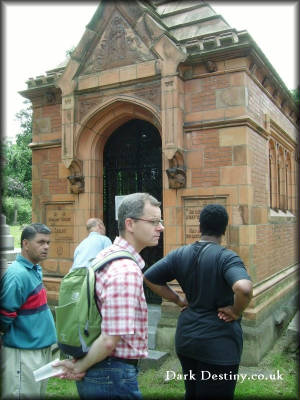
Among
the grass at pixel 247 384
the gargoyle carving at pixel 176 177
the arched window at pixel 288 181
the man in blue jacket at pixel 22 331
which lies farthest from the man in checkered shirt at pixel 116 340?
the arched window at pixel 288 181

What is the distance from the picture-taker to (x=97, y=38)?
740 cm

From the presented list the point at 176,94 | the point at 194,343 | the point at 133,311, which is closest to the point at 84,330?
the point at 133,311

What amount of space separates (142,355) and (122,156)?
6117mm

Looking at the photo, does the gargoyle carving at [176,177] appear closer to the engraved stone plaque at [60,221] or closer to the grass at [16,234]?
the engraved stone plaque at [60,221]

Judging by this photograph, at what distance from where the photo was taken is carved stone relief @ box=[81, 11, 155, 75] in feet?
22.9

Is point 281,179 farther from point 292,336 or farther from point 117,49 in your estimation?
point 117,49

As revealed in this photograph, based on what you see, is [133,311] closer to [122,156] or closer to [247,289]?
[247,289]

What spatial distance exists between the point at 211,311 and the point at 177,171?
148 inches

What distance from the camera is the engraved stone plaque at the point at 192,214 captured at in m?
6.45

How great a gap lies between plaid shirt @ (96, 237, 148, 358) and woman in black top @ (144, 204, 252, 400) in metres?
0.92

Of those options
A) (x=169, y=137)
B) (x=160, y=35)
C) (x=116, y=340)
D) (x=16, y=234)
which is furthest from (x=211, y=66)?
(x=16, y=234)

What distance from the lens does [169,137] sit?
6.47m

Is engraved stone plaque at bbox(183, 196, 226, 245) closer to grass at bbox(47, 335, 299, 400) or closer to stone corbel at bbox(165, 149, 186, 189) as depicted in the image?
stone corbel at bbox(165, 149, 186, 189)

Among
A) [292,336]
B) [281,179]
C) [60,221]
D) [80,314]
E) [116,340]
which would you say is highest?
[281,179]
